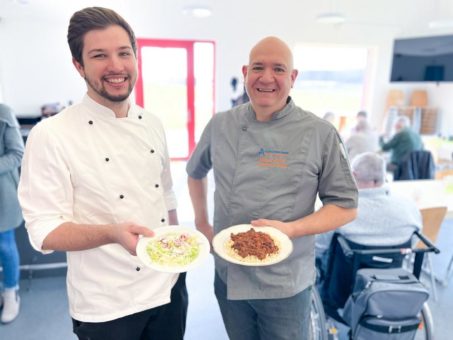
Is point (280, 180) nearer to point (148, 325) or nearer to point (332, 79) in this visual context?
point (148, 325)

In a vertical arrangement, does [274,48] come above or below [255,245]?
above

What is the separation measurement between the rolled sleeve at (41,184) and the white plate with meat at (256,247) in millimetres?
505

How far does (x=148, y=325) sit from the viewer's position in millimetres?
1182

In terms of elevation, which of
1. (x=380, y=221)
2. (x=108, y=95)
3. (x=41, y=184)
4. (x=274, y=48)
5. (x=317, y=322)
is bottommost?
(x=317, y=322)

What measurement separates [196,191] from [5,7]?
4.83m

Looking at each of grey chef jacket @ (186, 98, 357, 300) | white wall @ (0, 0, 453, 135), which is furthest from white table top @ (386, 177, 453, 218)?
white wall @ (0, 0, 453, 135)

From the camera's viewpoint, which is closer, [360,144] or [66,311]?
[66,311]

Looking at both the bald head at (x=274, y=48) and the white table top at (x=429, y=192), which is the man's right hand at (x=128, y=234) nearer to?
the bald head at (x=274, y=48)

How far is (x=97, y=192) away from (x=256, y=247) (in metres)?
0.52

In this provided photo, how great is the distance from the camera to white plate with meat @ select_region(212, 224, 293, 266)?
→ 1053mm

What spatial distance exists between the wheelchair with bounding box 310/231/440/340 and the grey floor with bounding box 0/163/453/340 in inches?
25.3

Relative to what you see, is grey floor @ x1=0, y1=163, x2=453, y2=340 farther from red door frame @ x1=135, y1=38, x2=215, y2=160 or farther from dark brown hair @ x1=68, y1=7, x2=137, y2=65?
red door frame @ x1=135, y1=38, x2=215, y2=160

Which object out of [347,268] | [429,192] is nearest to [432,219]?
[429,192]

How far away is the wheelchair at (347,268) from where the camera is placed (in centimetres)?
163
